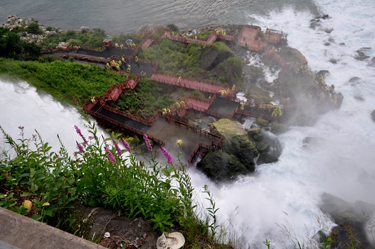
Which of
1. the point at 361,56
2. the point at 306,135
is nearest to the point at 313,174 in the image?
the point at 306,135

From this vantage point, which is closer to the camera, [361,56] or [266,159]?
[266,159]

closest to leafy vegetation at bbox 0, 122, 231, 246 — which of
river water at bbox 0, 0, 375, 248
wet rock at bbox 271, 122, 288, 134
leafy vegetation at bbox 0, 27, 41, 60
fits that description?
river water at bbox 0, 0, 375, 248

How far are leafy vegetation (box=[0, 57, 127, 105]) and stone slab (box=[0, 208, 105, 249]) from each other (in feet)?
54.4

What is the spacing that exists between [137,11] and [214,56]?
29.2 metres

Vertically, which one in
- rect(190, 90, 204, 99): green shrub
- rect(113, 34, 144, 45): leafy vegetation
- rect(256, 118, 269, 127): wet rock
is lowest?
rect(256, 118, 269, 127): wet rock

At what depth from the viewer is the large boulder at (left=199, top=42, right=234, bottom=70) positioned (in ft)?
95.2

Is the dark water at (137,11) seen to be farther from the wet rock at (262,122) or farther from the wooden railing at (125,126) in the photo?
the wooden railing at (125,126)

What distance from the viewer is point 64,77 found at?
22.3 m

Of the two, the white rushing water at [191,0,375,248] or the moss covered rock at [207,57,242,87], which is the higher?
the moss covered rock at [207,57,242,87]

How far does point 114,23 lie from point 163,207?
4949 cm

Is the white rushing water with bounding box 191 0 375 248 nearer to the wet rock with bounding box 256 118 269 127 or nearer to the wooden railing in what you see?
the wet rock with bounding box 256 118 269 127

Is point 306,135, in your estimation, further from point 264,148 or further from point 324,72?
point 324,72

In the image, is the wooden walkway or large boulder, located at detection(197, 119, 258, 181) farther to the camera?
the wooden walkway

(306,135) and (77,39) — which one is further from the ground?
(77,39)
